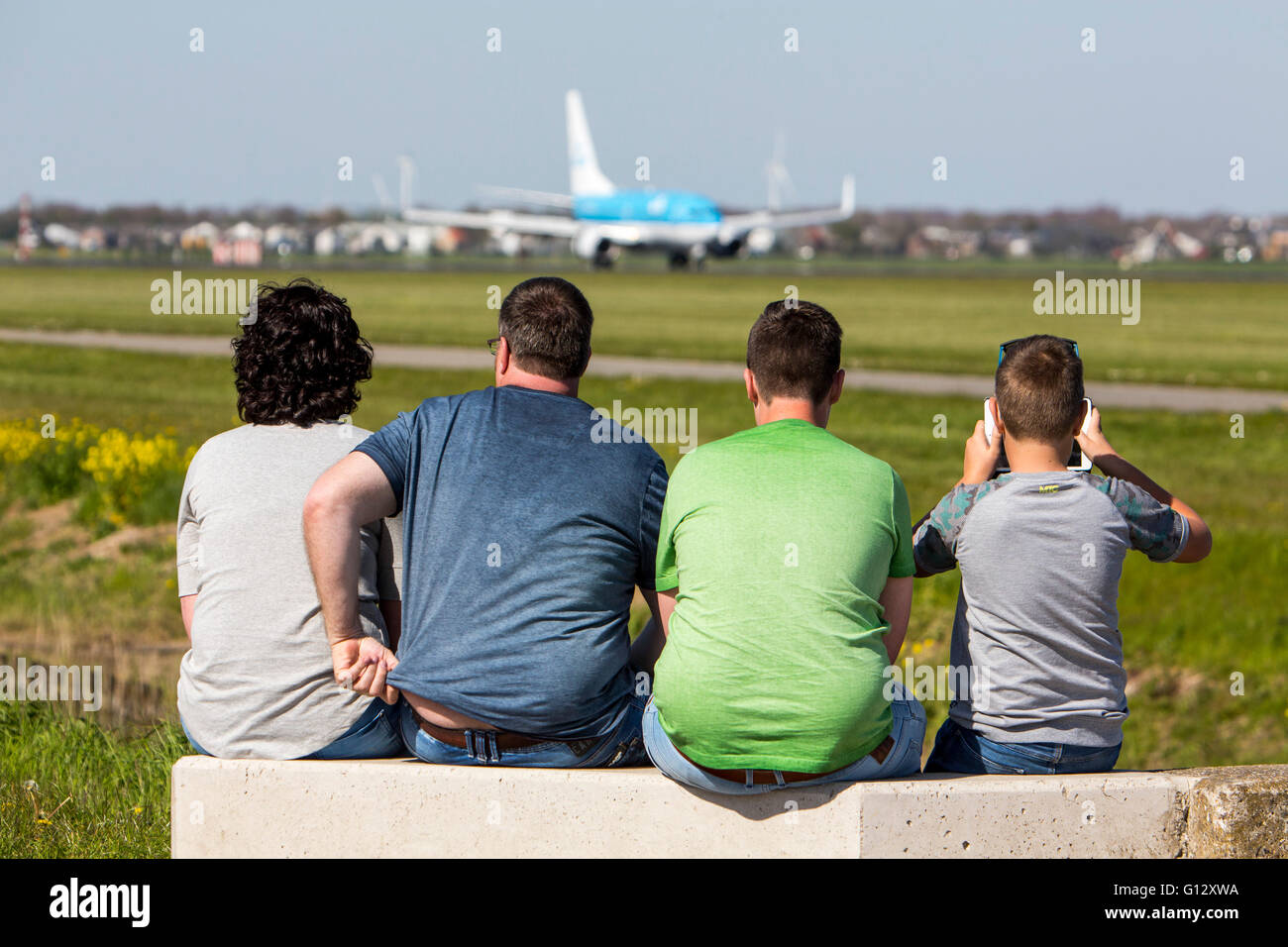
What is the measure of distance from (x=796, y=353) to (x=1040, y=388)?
0.61 metres

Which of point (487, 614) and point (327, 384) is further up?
point (327, 384)

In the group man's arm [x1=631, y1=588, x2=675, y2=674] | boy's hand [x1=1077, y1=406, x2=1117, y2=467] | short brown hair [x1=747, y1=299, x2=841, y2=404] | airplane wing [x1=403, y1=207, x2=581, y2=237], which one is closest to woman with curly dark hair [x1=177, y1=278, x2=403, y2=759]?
man's arm [x1=631, y1=588, x2=675, y2=674]

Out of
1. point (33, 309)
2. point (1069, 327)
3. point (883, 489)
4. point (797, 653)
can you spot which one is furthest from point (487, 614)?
point (33, 309)

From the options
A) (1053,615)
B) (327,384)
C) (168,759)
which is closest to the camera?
(1053,615)

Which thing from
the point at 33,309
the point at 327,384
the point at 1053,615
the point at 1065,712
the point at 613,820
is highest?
the point at 33,309

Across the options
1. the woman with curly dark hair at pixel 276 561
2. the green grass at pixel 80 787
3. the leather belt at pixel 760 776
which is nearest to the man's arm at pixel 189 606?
the woman with curly dark hair at pixel 276 561

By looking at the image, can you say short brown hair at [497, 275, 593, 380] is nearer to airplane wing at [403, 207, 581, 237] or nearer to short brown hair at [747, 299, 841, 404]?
short brown hair at [747, 299, 841, 404]

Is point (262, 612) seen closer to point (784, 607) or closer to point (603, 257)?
point (784, 607)

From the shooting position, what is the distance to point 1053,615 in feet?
11.4

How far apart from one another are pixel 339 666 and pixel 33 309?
4223cm

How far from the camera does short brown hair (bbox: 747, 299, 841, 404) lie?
341cm

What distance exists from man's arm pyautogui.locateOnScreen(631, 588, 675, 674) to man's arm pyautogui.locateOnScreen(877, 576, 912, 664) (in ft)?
1.68
